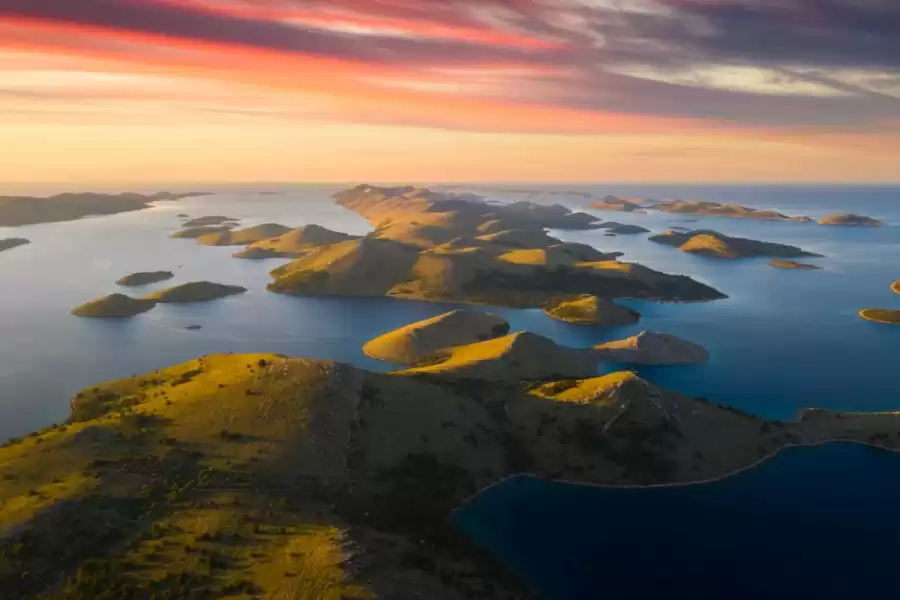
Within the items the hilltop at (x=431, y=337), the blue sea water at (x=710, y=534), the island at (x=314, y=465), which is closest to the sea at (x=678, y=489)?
the blue sea water at (x=710, y=534)

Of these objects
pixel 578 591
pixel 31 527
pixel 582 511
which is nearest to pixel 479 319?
pixel 582 511

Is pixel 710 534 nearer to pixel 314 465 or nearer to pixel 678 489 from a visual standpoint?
pixel 678 489

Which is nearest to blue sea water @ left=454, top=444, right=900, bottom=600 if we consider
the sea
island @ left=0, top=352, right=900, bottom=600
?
the sea

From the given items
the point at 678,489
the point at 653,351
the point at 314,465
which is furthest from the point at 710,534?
the point at 653,351

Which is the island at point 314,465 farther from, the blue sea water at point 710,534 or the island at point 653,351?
the island at point 653,351

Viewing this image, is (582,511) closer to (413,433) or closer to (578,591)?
(578,591)

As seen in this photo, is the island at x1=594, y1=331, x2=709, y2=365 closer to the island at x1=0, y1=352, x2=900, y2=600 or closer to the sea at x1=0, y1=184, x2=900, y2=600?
the sea at x1=0, y1=184, x2=900, y2=600
